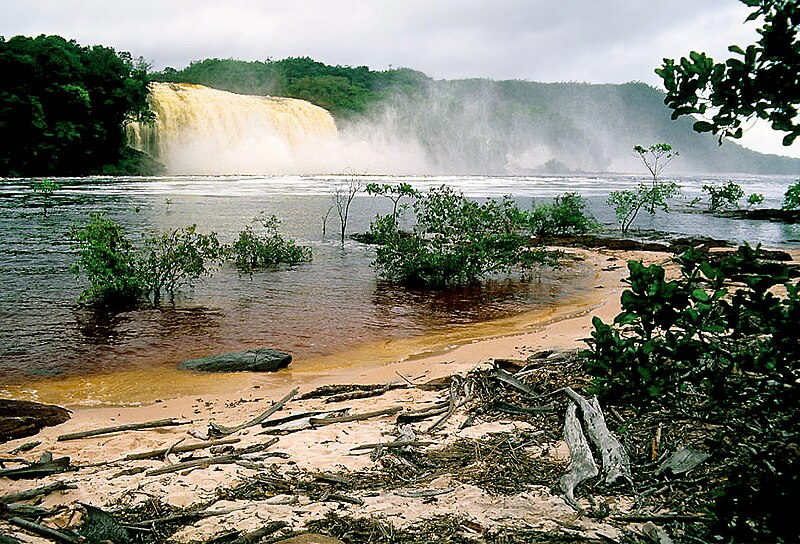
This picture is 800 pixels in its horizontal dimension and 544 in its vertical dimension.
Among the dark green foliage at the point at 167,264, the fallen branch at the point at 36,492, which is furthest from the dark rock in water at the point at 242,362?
the dark green foliage at the point at 167,264

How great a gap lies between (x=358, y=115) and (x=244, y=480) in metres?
95.1

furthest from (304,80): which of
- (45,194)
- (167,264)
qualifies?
(167,264)

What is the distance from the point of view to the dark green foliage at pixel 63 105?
2104 inches

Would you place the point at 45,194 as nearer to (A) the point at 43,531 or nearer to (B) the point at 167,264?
(B) the point at 167,264

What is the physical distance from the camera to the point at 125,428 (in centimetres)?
599

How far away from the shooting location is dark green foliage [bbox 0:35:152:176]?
53.4 m

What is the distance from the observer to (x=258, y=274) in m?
16.8

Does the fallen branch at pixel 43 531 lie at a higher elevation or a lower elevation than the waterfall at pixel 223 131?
lower

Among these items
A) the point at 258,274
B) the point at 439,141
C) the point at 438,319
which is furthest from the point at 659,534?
the point at 439,141

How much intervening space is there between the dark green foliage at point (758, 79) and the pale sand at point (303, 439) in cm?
215

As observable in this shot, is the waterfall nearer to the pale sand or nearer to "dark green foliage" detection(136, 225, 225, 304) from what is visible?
"dark green foliage" detection(136, 225, 225, 304)

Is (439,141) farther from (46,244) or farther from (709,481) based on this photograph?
(709,481)

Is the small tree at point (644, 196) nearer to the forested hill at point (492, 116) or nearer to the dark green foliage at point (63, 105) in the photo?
the dark green foliage at point (63, 105)

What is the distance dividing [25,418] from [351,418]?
3.19 m
